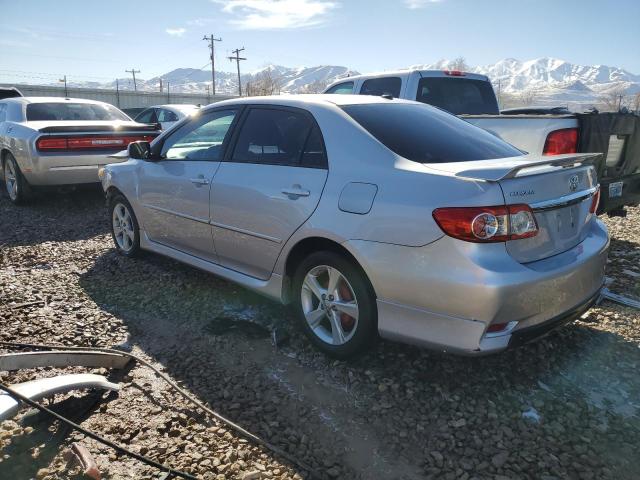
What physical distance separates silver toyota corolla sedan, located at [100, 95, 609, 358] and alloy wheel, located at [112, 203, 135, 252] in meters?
1.08

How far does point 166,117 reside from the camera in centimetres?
1260

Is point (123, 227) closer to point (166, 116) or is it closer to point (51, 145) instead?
point (51, 145)

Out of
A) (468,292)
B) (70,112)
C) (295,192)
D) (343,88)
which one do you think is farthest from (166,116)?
(468,292)

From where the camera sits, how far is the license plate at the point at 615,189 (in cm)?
471

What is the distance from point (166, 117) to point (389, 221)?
11326mm

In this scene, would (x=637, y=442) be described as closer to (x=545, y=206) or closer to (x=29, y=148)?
(x=545, y=206)

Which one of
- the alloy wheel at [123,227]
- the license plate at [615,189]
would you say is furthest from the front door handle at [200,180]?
the license plate at [615,189]

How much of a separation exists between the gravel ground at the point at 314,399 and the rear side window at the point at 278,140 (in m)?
1.19

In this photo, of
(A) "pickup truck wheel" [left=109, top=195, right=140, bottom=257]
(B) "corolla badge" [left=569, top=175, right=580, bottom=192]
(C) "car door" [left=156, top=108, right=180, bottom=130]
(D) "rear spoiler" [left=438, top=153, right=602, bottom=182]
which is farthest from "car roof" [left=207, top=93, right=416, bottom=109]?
(C) "car door" [left=156, top=108, right=180, bottom=130]

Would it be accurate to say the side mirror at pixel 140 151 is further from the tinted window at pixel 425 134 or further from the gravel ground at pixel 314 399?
the tinted window at pixel 425 134

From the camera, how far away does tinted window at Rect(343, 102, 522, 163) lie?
9.42ft

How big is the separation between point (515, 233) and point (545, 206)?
272mm

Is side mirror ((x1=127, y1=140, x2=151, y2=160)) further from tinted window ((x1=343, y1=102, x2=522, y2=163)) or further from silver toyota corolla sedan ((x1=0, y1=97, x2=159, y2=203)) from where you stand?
silver toyota corolla sedan ((x1=0, y1=97, x2=159, y2=203))

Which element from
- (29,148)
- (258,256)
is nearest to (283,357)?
(258,256)
